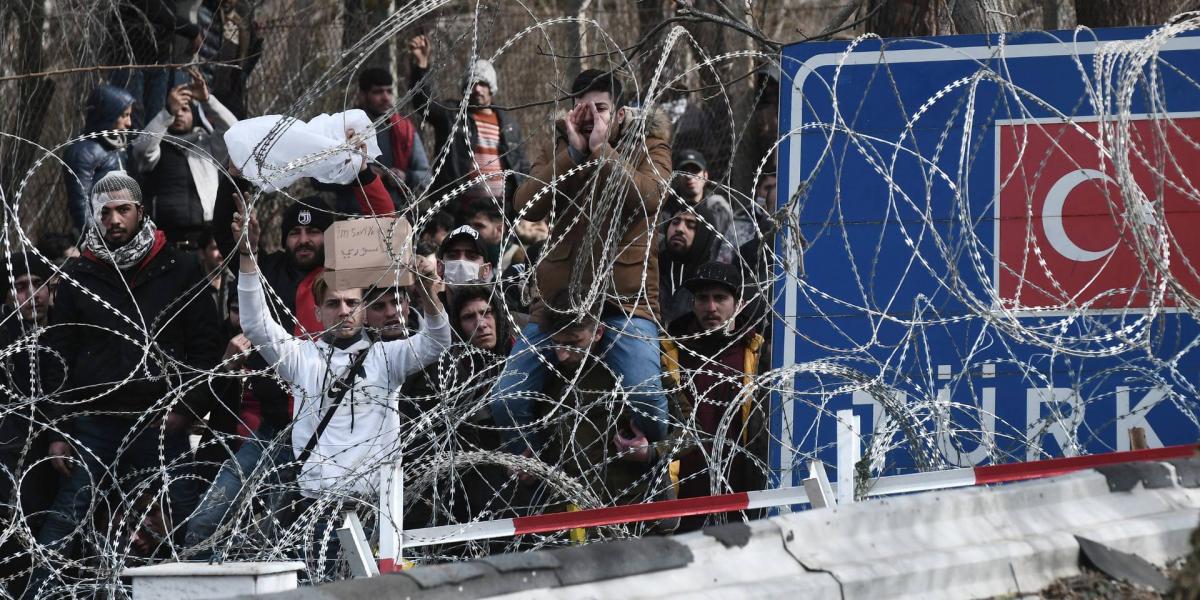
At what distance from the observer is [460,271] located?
20.0ft

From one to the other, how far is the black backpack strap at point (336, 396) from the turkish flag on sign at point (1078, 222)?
2219 mm

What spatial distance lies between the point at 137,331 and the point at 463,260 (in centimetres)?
142

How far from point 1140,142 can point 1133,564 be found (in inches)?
88.1

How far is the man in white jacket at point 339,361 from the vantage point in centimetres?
520

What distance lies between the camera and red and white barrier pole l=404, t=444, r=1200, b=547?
392 cm

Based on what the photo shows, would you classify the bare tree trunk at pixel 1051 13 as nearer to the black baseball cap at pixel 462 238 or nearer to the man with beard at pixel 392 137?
the man with beard at pixel 392 137

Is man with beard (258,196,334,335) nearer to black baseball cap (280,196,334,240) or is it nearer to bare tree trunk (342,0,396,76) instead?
black baseball cap (280,196,334,240)

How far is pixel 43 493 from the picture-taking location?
21.6ft

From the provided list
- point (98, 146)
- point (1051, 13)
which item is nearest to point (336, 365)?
point (98, 146)

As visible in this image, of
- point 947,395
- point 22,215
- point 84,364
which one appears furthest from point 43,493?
point 947,395

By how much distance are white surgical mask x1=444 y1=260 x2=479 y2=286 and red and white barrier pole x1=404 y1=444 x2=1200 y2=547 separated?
2.09 m

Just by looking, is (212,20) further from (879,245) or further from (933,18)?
(879,245)

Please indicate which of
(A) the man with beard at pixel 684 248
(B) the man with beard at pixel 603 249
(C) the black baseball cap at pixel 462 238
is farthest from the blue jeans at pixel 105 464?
(A) the man with beard at pixel 684 248

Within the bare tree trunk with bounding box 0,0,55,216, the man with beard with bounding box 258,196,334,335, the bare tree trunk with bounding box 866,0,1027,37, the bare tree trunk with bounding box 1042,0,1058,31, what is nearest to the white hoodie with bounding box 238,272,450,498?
the man with beard with bounding box 258,196,334,335
